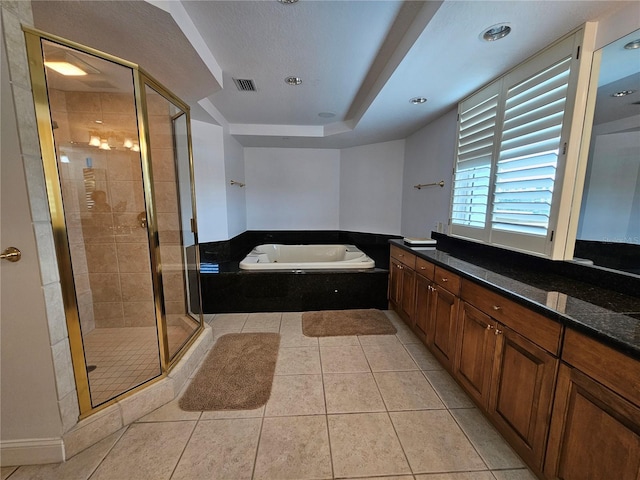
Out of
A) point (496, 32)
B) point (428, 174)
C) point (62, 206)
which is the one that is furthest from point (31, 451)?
point (428, 174)

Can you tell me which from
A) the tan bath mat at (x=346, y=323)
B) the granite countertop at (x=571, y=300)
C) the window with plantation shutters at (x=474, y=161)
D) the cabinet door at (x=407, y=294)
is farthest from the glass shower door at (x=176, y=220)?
the window with plantation shutters at (x=474, y=161)

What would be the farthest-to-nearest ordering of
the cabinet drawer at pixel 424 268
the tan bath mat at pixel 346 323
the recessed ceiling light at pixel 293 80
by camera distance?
the tan bath mat at pixel 346 323 → the recessed ceiling light at pixel 293 80 → the cabinet drawer at pixel 424 268

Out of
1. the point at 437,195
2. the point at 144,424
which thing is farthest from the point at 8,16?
the point at 437,195

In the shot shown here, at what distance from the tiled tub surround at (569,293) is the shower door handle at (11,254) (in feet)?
7.33

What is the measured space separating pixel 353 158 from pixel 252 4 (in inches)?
117

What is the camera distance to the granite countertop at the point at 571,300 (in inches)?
33.1

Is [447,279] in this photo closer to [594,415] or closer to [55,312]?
[594,415]

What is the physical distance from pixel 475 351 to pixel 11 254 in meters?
2.35

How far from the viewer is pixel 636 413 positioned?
758mm

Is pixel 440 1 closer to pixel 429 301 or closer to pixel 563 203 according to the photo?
pixel 563 203

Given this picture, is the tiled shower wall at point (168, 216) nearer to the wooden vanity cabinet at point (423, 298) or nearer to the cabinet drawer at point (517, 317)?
the wooden vanity cabinet at point (423, 298)

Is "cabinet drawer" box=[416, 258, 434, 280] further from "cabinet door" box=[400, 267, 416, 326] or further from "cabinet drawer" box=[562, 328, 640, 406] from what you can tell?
"cabinet drawer" box=[562, 328, 640, 406]

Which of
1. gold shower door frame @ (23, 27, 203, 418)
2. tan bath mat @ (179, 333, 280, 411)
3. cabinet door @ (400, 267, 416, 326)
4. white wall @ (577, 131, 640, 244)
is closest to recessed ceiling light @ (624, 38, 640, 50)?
white wall @ (577, 131, 640, 244)

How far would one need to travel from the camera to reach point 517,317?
1.18m
